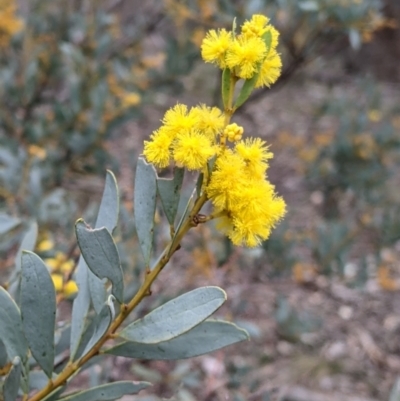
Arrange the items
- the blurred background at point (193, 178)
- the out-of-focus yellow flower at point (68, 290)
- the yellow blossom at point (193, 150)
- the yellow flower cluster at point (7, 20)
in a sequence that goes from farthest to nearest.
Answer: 1. the yellow flower cluster at point (7, 20)
2. the blurred background at point (193, 178)
3. the out-of-focus yellow flower at point (68, 290)
4. the yellow blossom at point (193, 150)

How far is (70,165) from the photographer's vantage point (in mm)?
2143

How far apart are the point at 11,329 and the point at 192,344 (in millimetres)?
229

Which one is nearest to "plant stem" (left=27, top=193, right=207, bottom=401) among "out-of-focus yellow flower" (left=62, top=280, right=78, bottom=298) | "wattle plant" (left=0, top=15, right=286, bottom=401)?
"wattle plant" (left=0, top=15, right=286, bottom=401)

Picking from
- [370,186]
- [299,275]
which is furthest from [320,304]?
[299,275]

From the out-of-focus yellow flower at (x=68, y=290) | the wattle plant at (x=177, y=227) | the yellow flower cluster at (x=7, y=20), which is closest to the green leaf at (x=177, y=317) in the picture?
the wattle plant at (x=177, y=227)

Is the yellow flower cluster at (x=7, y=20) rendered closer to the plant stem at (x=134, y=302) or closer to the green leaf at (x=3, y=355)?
the green leaf at (x=3, y=355)

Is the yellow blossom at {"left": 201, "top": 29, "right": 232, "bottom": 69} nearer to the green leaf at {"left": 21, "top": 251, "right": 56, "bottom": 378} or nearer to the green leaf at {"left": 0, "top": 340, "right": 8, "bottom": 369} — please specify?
the green leaf at {"left": 21, "top": 251, "right": 56, "bottom": 378}

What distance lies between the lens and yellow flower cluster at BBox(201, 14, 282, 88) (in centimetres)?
62

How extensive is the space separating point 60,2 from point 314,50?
3.98ft

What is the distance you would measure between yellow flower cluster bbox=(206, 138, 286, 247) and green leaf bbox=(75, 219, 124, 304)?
131mm

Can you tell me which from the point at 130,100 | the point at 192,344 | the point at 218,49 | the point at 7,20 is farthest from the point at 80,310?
the point at 7,20

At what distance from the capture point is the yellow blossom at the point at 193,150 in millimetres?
611

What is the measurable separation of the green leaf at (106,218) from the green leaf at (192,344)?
0.07 meters

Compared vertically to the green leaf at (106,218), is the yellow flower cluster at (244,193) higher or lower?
higher
